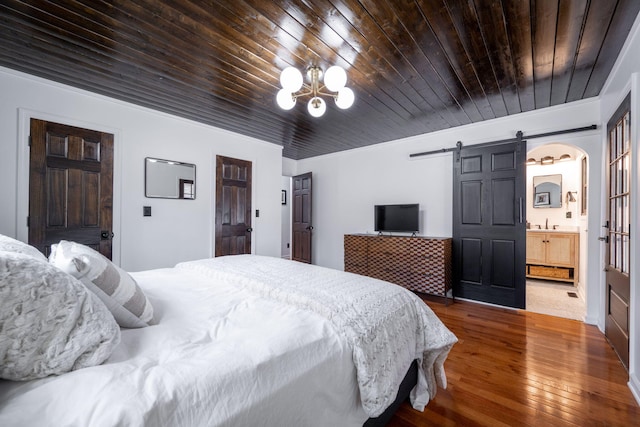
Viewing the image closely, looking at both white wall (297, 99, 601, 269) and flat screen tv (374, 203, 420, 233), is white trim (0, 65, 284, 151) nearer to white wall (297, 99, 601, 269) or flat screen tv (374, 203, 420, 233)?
white wall (297, 99, 601, 269)

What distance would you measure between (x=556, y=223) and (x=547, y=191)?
63cm

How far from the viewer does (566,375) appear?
2059mm

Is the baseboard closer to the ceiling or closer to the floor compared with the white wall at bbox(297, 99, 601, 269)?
closer to the floor

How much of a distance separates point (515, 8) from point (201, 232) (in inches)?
153

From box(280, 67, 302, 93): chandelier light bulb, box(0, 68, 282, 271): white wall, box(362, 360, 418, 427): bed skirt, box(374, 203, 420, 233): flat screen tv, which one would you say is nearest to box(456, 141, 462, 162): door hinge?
box(374, 203, 420, 233): flat screen tv

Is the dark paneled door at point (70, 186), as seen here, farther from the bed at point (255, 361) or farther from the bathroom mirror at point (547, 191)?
the bathroom mirror at point (547, 191)

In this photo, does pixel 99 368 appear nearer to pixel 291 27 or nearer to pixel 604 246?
pixel 291 27

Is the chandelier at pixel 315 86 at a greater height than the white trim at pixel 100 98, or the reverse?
the white trim at pixel 100 98

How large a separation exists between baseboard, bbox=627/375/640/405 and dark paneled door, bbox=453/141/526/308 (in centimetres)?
157

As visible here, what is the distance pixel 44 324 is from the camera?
748 mm

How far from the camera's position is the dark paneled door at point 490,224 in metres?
3.48

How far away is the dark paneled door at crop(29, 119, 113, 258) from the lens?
8.64 feet

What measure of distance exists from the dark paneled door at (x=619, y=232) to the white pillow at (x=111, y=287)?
317 cm

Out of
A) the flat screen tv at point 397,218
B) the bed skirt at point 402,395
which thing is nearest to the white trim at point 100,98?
the flat screen tv at point 397,218
